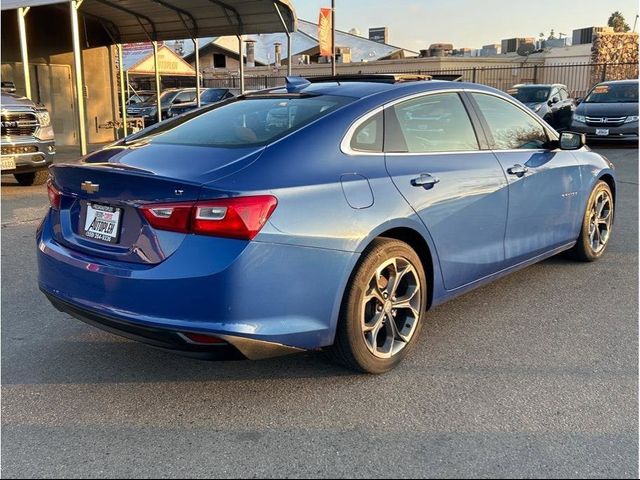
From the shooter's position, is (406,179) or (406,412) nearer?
(406,412)

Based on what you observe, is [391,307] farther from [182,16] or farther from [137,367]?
[182,16]

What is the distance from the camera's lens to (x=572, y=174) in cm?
510

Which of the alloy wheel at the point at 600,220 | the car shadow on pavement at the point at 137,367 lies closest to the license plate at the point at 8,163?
the car shadow on pavement at the point at 137,367

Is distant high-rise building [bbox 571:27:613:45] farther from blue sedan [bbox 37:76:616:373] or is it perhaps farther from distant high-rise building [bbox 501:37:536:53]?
blue sedan [bbox 37:76:616:373]

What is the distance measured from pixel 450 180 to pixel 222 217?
165 centimetres

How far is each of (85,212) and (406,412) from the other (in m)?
1.96

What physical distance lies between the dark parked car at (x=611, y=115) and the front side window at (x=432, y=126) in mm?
12687

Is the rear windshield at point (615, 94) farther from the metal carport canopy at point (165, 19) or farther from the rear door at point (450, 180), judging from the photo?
A: the rear door at point (450, 180)

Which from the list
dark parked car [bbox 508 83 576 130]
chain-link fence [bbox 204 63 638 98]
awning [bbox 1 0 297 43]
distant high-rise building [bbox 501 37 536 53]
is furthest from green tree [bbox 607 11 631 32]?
awning [bbox 1 0 297 43]

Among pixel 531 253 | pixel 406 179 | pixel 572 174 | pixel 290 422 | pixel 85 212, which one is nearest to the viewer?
pixel 290 422

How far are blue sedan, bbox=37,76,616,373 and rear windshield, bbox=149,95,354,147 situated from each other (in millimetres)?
18

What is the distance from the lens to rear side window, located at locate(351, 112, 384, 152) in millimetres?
3432

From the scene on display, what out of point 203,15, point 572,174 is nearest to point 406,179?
point 572,174

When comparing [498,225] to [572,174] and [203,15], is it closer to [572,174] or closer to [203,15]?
[572,174]
